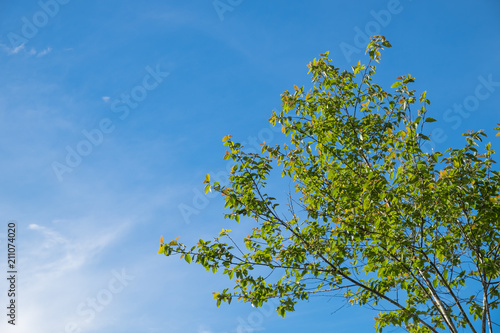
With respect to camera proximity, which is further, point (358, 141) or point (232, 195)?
point (358, 141)

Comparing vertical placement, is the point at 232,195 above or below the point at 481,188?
above

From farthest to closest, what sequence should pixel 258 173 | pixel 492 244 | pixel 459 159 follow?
pixel 258 173 < pixel 492 244 < pixel 459 159

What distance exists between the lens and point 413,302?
8414 millimetres

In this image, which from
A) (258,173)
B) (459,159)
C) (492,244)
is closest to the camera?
(459,159)

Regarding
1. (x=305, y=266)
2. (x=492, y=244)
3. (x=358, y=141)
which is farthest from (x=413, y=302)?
(x=358, y=141)

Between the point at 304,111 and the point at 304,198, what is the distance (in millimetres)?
1762

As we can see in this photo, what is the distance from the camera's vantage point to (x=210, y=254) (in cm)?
697

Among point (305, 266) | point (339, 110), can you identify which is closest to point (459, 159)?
point (339, 110)

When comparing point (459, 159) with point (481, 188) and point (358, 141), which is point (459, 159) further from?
point (358, 141)

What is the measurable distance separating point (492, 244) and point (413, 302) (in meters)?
2.26

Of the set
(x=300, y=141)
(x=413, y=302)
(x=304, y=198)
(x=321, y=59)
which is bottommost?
(x=413, y=302)

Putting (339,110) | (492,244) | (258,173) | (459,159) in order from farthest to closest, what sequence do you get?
(339,110) < (258,173) < (492,244) < (459,159)

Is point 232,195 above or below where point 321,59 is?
below

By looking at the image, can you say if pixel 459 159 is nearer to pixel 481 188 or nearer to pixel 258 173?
pixel 481 188
